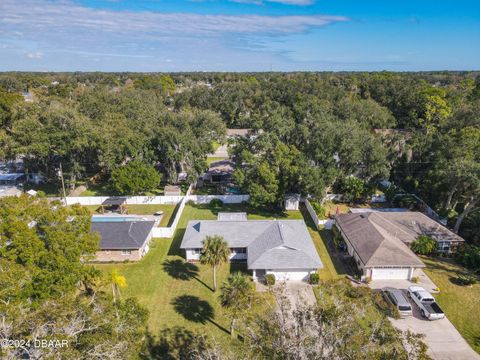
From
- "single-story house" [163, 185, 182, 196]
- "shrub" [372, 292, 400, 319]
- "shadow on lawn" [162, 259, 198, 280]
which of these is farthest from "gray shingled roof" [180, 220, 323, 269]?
"single-story house" [163, 185, 182, 196]

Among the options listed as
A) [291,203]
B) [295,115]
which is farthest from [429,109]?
[291,203]

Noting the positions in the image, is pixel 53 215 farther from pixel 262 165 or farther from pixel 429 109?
pixel 429 109

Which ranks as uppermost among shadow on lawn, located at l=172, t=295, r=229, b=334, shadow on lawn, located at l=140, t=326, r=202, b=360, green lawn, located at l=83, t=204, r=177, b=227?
shadow on lawn, located at l=140, t=326, r=202, b=360

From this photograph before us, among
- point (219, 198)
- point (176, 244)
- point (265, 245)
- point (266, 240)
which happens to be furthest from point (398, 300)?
point (219, 198)

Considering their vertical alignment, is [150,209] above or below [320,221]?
below

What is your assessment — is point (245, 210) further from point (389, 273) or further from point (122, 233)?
point (389, 273)

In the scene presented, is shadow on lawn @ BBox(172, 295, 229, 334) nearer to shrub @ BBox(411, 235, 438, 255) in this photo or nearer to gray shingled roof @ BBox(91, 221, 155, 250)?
gray shingled roof @ BBox(91, 221, 155, 250)

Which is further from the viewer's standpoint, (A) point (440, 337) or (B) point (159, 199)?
(B) point (159, 199)
